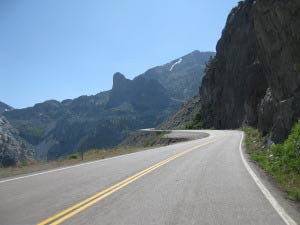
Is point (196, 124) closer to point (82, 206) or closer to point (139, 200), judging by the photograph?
point (139, 200)

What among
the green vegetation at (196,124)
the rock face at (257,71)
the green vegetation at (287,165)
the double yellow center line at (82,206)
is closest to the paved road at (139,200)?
the double yellow center line at (82,206)

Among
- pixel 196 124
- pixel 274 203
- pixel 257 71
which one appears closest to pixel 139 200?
pixel 274 203

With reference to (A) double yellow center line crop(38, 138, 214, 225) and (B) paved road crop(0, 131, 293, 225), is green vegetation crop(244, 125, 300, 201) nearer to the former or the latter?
(B) paved road crop(0, 131, 293, 225)

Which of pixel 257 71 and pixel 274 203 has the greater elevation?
pixel 257 71

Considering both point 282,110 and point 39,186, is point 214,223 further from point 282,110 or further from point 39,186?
point 282,110

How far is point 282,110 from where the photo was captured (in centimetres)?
2131

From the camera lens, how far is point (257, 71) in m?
73.2

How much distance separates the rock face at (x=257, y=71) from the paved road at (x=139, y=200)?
9.85m

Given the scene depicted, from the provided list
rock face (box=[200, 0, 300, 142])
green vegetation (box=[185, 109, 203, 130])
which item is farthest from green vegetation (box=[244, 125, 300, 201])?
green vegetation (box=[185, 109, 203, 130])

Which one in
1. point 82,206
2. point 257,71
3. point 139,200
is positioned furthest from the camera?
point 257,71

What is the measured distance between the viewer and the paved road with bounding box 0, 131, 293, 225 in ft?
23.9

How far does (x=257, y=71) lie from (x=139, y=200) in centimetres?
6762

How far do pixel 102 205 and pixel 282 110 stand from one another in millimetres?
15144

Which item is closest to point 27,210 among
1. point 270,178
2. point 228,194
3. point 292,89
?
point 228,194
